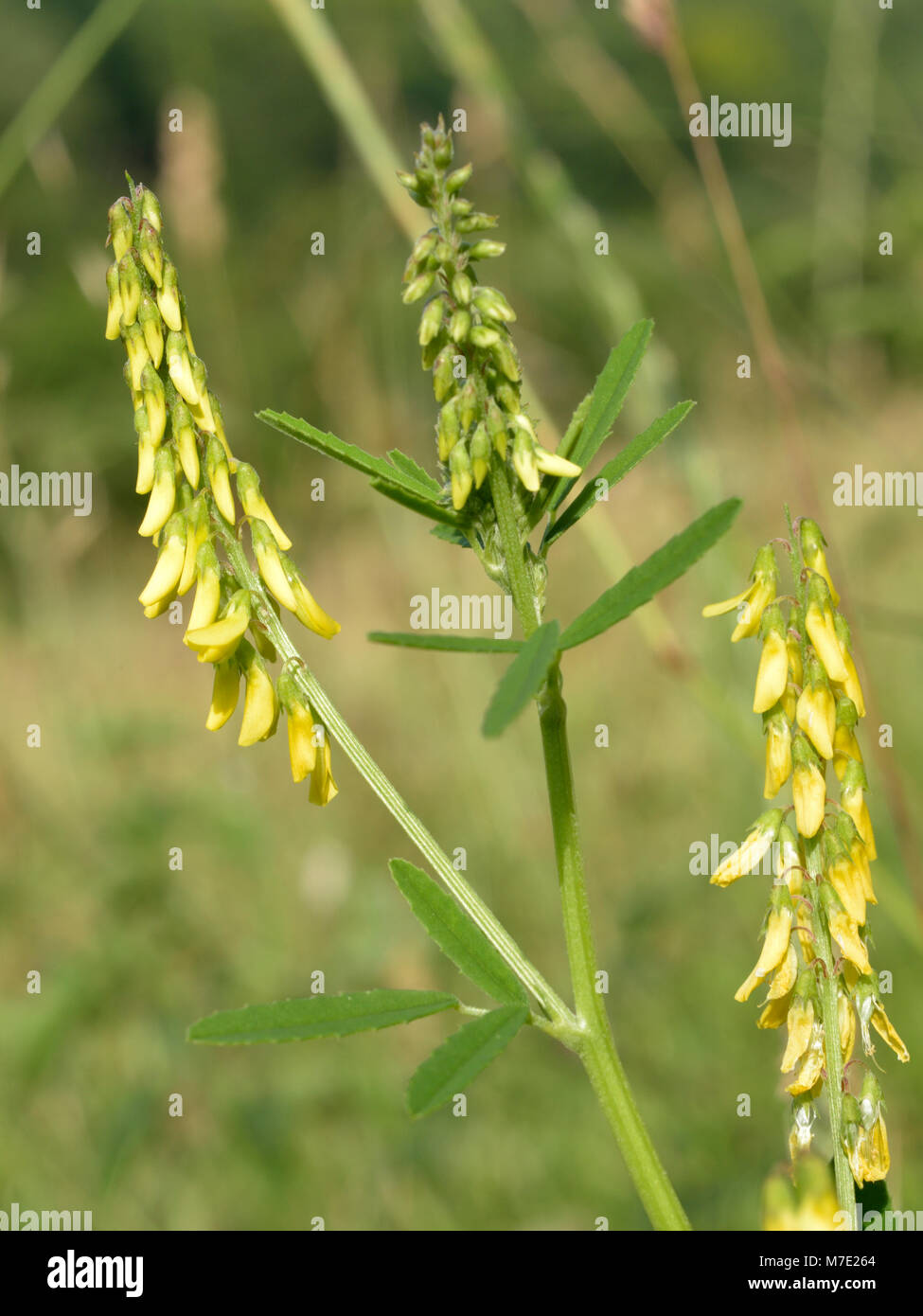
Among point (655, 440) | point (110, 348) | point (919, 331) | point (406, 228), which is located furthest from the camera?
point (110, 348)

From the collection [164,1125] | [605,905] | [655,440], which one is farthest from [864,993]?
[605,905]

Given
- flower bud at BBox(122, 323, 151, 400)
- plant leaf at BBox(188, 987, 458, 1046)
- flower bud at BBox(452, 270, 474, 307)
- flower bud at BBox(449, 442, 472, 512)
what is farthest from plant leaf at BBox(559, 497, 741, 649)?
flower bud at BBox(122, 323, 151, 400)

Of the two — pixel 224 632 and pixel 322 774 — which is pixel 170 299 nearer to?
pixel 224 632

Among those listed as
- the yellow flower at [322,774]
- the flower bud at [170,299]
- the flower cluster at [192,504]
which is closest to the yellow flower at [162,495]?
the flower cluster at [192,504]

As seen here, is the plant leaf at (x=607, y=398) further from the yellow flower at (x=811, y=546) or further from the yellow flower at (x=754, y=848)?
the yellow flower at (x=754, y=848)

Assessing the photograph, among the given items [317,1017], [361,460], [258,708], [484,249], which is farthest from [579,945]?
[484,249]

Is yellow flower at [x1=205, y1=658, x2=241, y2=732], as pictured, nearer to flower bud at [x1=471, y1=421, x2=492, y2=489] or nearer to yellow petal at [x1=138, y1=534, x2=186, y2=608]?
yellow petal at [x1=138, y1=534, x2=186, y2=608]
